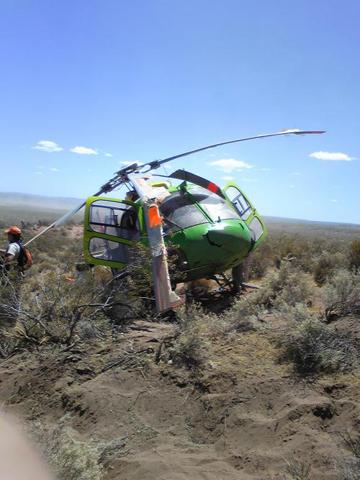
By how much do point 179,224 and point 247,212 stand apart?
2.18 metres

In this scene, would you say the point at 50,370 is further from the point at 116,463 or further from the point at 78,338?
the point at 116,463

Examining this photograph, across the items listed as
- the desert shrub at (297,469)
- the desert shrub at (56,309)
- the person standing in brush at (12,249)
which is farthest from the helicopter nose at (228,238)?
the desert shrub at (297,469)

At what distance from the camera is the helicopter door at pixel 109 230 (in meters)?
9.41

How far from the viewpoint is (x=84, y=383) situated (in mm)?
5039

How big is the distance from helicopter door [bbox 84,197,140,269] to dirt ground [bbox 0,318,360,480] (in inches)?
138

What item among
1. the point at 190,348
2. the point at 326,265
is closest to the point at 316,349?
the point at 190,348

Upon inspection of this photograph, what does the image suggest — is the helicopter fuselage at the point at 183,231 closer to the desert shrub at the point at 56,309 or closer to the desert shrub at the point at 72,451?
the desert shrub at the point at 56,309

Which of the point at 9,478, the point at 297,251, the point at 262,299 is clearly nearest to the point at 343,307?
the point at 262,299

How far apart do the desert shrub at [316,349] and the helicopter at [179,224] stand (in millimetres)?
3263

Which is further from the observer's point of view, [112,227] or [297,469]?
[112,227]

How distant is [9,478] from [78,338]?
11.0ft

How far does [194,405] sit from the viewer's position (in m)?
4.55

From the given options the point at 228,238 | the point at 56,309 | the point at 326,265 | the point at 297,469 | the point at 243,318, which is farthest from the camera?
the point at 326,265

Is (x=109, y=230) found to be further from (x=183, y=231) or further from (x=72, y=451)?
(x=72, y=451)
